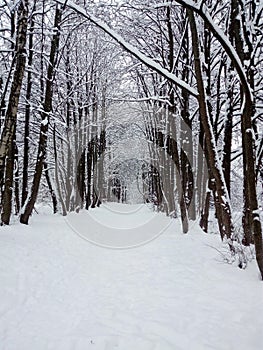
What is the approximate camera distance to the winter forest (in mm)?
4621

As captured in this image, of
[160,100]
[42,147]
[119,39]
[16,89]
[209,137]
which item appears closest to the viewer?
[119,39]

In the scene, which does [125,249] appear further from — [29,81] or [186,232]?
[29,81]

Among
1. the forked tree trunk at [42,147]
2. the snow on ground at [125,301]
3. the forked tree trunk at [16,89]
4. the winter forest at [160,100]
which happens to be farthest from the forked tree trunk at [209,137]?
the forked tree trunk at [42,147]

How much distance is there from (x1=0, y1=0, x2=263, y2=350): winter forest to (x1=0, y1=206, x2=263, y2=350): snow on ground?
0.09 m

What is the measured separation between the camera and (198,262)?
557cm

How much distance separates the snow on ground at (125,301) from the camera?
9.48 feet

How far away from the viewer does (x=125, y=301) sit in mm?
3945

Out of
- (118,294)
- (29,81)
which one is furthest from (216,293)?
(29,81)

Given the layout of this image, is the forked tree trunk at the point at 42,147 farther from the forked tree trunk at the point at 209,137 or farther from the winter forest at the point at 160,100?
the forked tree trunk at the point at 209,137

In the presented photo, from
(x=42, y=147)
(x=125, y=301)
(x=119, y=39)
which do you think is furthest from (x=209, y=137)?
(x=42, y=147)

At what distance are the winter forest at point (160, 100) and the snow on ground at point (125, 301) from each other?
0.28ft

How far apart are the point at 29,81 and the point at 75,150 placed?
6054mm

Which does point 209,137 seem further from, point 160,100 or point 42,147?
point 42,147

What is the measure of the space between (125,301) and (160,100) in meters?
5.24
